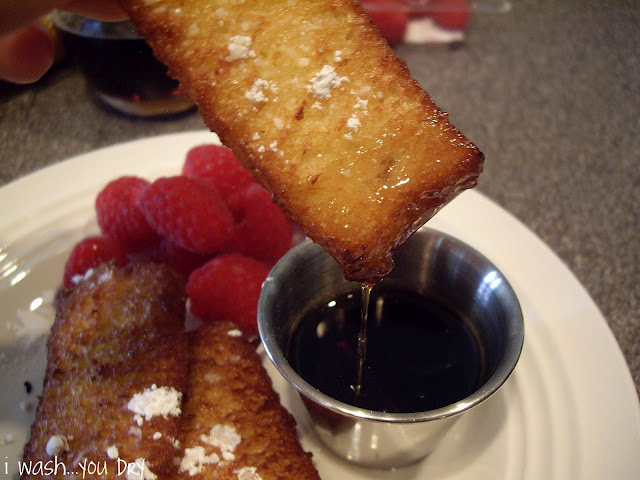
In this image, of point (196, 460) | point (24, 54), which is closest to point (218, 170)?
point (24, 54)

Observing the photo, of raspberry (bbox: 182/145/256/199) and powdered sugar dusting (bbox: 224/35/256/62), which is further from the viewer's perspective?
raspberry (bbox: 182/145/256/199)

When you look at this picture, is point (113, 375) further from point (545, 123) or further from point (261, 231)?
point (545, 123)

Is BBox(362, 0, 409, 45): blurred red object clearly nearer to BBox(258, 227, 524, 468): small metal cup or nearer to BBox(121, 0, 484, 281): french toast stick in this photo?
BBox(258, 227, 524, 468): small metal cup

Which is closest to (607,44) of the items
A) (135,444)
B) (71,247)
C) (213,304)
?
(213,304)

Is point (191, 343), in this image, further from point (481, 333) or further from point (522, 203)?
point (522, 203)

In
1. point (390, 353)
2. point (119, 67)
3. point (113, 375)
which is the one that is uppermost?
point (119, 67)

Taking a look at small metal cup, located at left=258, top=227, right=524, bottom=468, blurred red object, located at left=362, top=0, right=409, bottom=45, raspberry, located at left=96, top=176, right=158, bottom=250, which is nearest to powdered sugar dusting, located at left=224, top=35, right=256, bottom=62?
small metal cup, located at left=258, top=227, right=524, bottom=468

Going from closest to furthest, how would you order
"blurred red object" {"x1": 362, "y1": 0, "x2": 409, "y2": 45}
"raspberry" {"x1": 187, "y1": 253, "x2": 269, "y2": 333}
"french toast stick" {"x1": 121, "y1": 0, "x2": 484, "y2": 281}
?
"french toast stick" {"x1": 121, "y1": 0, "x2": 484, "y2": 281}, "raspberry" {"x1": 187, "y1": 253, "x2": 269, "y2": 333}, "blurred red object" {"x1": 362, "y1": 0, "x2": 409, "y2": 45}

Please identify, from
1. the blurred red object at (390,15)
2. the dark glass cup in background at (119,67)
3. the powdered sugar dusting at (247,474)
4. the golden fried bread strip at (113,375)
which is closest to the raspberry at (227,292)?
the golden fried bread strip at (113,375)
